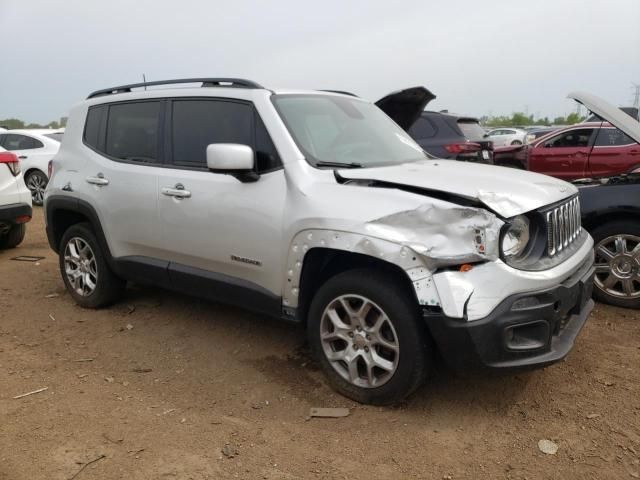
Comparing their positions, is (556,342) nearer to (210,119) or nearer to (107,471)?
(107,471)

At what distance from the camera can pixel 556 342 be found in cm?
296

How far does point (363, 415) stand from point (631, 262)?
2.78 metres

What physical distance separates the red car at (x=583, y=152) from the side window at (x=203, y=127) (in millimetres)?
7456

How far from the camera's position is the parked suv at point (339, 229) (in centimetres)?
271

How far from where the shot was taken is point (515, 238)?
2.90 metres

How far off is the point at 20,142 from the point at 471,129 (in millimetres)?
9245

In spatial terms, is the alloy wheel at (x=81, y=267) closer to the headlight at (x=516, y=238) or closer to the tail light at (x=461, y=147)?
the headlight at (x=516, y=238)

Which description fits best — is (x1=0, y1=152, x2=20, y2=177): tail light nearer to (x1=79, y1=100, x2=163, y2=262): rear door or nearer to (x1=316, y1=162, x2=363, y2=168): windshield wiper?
(x1=79, y1=100, x2=163, y2=262): rear door

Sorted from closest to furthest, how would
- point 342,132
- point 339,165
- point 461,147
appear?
point 339,165
point 342,132
point 461,147

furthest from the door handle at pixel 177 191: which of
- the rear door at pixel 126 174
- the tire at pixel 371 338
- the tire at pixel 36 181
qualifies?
the tire at pixel 36 181

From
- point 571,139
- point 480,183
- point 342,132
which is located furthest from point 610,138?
point 480,183

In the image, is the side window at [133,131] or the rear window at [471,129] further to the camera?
the rear window at [471,129]

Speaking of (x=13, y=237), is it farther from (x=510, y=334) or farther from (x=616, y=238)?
(x=616, y=238)

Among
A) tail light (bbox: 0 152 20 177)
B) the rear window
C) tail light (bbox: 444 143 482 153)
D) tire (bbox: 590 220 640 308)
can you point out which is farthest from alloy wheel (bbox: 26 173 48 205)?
tire (bbox: 590 220 640 308)
